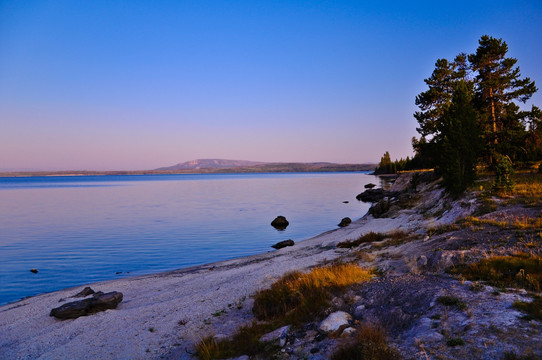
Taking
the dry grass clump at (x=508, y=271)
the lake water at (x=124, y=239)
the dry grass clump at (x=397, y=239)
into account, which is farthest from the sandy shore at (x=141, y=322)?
the dry grass clump at (x=508, y=271)

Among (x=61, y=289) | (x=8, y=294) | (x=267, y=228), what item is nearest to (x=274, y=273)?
(x=61, y=289)

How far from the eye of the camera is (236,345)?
8141mm

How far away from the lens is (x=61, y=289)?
1905cm

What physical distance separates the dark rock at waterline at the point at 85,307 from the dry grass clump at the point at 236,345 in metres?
6.83

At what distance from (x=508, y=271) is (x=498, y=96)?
1312 inches

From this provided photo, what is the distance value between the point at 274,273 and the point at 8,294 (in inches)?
616

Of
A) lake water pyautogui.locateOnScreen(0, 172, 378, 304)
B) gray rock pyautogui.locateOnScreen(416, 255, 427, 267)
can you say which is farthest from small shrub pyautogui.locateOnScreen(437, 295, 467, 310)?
lake water pyautogui.locateOnScreen(0, 172, 378, 304)

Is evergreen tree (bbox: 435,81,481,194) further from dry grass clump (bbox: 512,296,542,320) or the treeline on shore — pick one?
dry grass clump (bbox: 512,296,542,320)

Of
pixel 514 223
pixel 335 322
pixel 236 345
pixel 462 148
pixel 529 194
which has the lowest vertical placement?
pixel 236 345

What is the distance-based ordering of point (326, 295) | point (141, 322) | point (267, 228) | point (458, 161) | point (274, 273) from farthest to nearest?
point (267, 228) → point (458, 161) → point (274, 273) → point (141, 322) → point (326, 295)

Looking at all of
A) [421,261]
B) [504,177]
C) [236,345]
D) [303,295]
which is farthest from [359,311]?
[504,177]

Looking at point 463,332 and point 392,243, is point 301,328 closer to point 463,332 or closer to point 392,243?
point 463,332

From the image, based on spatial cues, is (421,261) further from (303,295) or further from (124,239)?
(124,239)

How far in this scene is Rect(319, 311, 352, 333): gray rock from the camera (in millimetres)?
7906
